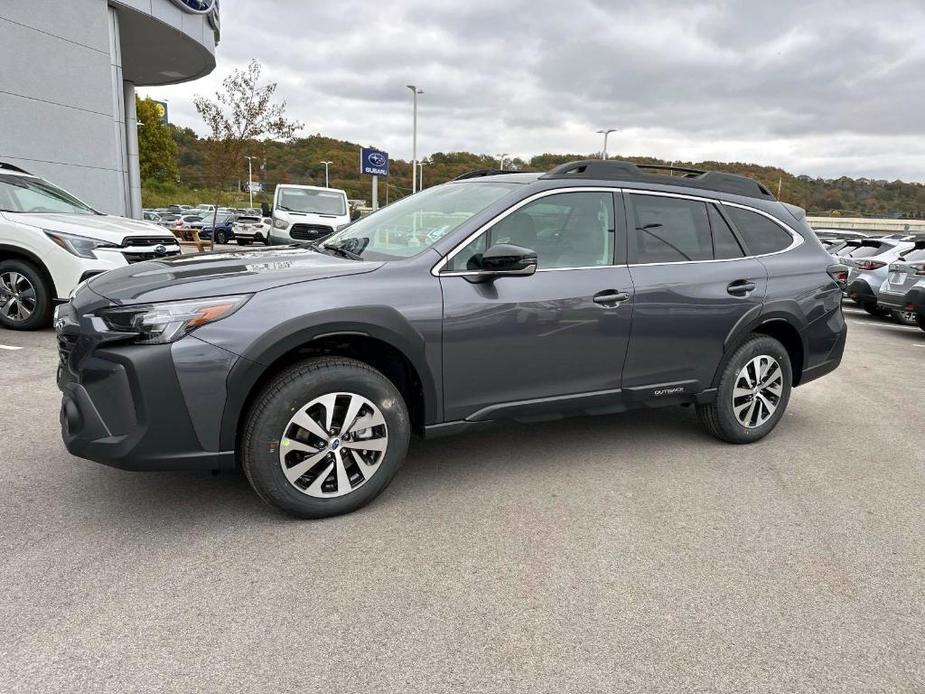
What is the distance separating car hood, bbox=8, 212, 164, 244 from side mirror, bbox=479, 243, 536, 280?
5375mm

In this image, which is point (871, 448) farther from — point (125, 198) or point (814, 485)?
point (125, 198)

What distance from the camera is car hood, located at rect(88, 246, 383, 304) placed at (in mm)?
2893

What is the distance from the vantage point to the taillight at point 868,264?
11904 millimetres

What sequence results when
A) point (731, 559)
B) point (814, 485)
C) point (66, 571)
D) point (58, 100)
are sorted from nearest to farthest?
point (66, 571)
point (731, 559)
point (814, 485)
point (58, 100)

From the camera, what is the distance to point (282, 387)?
2.97m

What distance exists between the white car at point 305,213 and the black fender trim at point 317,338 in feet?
38.2

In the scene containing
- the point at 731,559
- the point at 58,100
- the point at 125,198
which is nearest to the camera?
the point at 731,559

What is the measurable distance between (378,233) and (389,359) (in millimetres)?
1002

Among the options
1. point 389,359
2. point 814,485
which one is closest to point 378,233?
point 389,359

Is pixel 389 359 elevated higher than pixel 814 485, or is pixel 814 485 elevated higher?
pixel 389 359

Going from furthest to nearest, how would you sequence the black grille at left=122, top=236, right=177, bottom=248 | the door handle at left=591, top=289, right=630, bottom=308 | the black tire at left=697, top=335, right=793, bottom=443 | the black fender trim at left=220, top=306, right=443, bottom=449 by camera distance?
1. the black grille at left=122, top=236, right=177, bottom=248
2. the black tire at left=697, top=335, right=793, bottom=443
3. the door handle at left=591, top=289, right=630, bottom=308
4. the black fender trim at left=220, top=306, right=443, bottom=449

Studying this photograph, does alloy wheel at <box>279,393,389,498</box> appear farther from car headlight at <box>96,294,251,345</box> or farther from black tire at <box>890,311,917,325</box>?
black tire at <box>890,311,917,325</box>

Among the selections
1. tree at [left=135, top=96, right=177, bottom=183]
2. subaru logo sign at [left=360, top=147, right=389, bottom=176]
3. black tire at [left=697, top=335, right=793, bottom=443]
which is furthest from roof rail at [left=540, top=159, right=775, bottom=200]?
tree at [left=135, top=96, right=177, bottom=183]

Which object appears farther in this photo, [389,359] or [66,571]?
[389,359]
